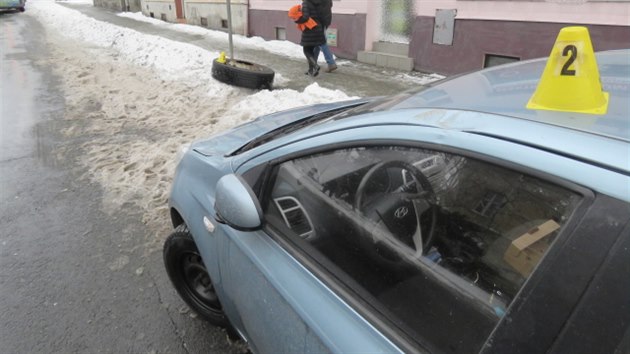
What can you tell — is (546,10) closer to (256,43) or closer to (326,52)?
(326,52)

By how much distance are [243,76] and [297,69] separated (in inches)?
96.9

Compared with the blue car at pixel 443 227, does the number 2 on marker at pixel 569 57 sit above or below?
above

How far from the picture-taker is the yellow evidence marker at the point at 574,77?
1.19 m

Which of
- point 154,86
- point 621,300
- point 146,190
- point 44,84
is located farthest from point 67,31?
point 621,300

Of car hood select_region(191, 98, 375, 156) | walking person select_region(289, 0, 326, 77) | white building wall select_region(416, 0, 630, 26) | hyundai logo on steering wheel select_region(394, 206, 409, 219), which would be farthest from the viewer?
walking person select_region(289, 0, 326, 77)

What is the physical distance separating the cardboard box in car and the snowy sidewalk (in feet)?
20.9

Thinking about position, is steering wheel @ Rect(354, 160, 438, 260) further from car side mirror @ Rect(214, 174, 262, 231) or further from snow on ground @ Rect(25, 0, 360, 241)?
snow on ground @ Rect(25, 0, 360, 241)

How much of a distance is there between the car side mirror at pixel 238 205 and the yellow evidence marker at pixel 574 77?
1.09 meters

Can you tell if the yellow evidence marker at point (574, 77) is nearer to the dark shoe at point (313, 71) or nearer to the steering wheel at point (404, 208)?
the steering wheel at point (404, 208)

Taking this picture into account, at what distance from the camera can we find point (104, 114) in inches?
271

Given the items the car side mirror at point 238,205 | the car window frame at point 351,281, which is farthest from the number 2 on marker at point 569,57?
the car side mirror at point 238,205

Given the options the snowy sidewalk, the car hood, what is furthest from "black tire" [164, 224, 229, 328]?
the snowy sidewalk

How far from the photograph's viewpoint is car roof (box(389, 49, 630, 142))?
1117mm

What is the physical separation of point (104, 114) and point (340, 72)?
4.65 meters
